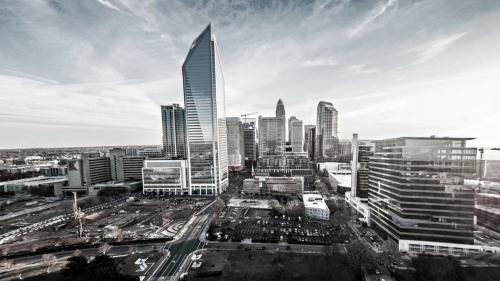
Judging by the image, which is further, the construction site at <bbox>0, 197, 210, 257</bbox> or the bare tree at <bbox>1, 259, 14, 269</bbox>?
the construction site at <bbox>0, 197, 210, 257</bbox>

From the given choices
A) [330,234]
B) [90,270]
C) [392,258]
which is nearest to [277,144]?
[330,234]

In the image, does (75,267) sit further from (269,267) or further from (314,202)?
(314,202)

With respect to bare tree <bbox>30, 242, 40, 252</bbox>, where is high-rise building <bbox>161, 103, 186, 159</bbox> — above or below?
above

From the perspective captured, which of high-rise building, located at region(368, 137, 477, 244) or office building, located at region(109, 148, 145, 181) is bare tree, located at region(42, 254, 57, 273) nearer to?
high-rise building, located at region(368, 137, 477, 244)

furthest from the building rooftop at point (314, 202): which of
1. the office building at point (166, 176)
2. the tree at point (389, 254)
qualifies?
the office building at point (166, 176)

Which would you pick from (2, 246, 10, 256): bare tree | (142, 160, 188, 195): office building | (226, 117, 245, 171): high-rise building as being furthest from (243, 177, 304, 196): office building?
(2, 246, 10, 256): bare tree

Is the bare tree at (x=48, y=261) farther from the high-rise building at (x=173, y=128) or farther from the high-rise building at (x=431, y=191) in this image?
the high-rise building at (x=173, y=128)

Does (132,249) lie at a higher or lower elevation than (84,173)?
lower

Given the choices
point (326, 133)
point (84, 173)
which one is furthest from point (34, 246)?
point (326, 133)
